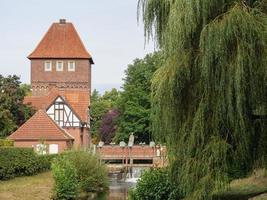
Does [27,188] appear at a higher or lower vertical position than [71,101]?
lower

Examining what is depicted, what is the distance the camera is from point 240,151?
11.5 m

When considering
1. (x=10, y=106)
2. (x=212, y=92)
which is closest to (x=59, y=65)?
(x=10, y=106)

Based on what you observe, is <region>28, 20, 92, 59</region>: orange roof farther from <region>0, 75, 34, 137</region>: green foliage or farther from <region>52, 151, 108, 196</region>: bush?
<region>52, 151, 108, 196</region>: bush

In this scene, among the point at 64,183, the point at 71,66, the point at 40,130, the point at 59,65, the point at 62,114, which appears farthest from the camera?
the point at 59,65

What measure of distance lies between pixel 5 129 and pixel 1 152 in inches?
884

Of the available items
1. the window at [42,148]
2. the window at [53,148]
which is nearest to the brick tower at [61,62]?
the window at [53,148]

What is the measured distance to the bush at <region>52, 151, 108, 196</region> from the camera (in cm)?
2792

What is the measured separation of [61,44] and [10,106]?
84.1 ft

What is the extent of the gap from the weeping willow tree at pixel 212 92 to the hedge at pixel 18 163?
693 inches

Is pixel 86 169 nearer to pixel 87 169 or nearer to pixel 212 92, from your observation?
pixel 87 169

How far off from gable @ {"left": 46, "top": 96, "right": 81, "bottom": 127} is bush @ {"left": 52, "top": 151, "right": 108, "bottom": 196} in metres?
28.1

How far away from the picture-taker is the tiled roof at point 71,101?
58859mm

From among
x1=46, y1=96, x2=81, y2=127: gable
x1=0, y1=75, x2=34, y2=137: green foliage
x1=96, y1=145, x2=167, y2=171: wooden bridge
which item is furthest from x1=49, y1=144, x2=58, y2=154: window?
x1=96, y1=145, x2=167, y2=171: wooden bridge

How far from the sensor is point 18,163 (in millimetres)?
29672
